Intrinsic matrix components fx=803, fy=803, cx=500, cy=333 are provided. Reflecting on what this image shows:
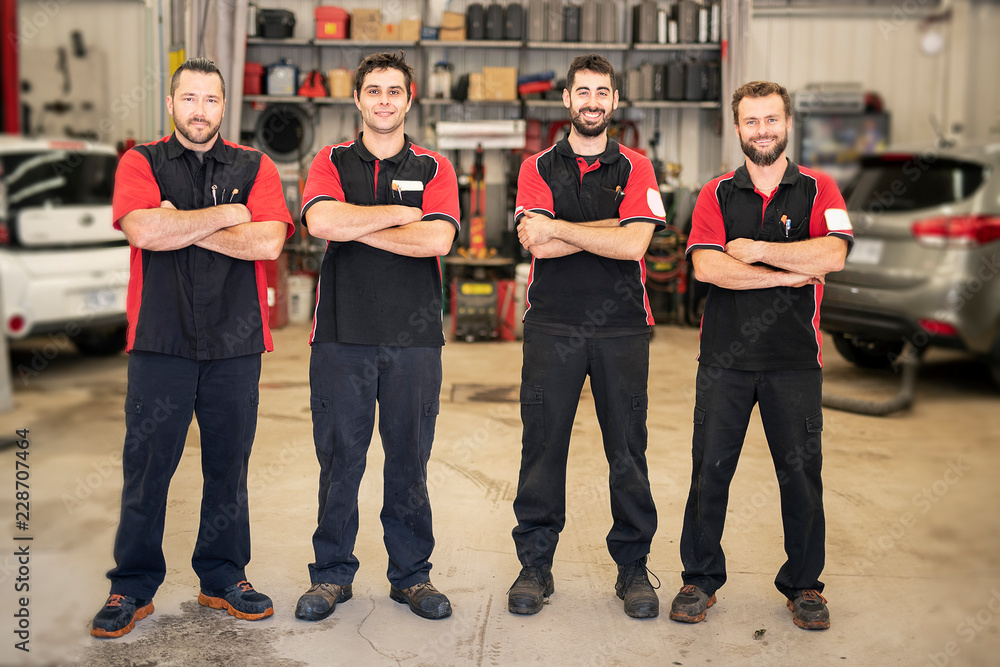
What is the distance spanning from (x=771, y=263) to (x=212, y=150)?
1606 millimetres

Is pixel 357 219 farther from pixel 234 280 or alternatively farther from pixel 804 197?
pixel 804 197

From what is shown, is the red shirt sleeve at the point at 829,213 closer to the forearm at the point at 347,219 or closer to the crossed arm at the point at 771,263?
the crossed arm at the point at 771,263

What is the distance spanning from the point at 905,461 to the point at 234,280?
319 centimetres

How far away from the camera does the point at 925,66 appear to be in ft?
2.95

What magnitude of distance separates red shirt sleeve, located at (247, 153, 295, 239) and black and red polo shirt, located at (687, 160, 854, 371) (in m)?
1.20

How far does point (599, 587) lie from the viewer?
262 centimetres

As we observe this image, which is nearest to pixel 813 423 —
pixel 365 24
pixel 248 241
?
pixel 248 241

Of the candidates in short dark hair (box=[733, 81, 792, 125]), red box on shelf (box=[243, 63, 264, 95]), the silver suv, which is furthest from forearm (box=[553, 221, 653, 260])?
red box on shelf (box=[243, 63, 264, 95])

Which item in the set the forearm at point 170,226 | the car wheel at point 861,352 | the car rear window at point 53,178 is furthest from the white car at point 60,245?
the car wheel at point 861,352

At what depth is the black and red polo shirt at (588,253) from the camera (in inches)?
94.3

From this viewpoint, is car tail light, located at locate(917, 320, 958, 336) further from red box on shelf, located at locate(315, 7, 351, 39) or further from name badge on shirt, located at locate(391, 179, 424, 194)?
red box on shelf, located at locate(315, 7, 351, 39)

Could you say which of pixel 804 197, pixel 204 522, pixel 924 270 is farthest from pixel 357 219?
pixel 924 270

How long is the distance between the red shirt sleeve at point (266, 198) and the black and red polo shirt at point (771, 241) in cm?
120

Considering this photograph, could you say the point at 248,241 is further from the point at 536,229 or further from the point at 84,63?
the point at 84,63
